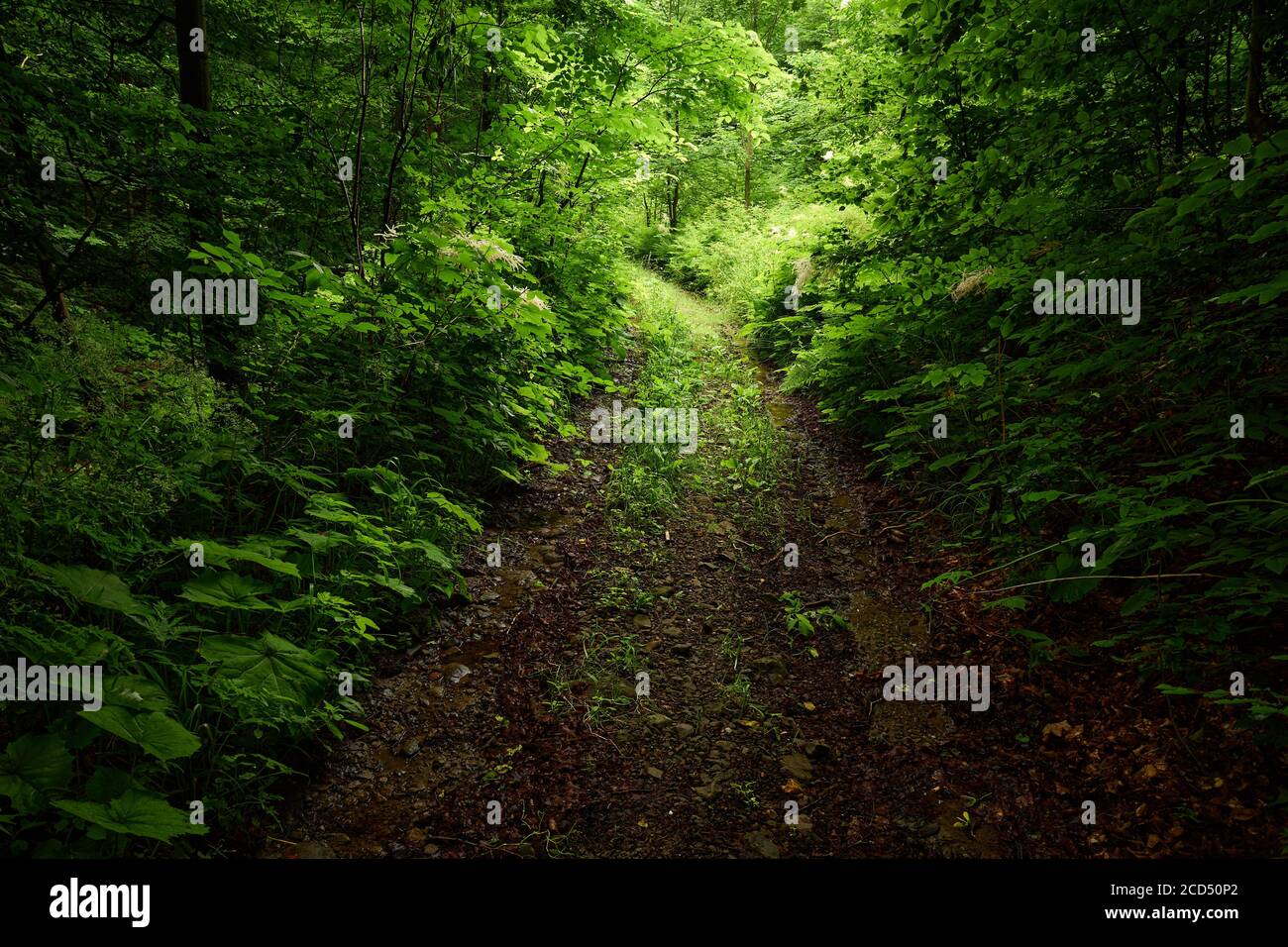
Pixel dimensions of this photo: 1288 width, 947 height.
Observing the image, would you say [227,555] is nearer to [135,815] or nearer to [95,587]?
[95,587]

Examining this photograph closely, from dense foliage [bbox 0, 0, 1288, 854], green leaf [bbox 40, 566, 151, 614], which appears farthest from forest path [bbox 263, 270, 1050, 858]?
green leaf [bbox 40, 566, 151, 614]

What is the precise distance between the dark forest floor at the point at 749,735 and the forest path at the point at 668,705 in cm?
1

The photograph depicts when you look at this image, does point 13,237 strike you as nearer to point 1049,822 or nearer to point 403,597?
point 403,597

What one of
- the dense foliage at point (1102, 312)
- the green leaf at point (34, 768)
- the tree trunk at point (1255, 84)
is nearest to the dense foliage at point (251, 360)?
the green leaf at point (34, 768)

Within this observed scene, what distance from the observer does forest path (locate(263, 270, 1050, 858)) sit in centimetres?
326

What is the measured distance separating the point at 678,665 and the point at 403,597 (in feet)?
7.37

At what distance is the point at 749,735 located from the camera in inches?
157

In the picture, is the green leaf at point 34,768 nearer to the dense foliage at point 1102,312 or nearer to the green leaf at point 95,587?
the green leaf at point 95,587

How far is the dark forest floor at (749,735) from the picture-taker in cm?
311

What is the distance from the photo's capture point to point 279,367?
468 cm

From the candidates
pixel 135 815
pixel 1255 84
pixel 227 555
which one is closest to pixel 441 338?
pixel 227 555

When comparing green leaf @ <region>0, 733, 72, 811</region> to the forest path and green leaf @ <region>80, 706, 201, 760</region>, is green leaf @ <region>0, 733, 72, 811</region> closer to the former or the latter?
green leaf @ <region>80, 706, 201, 760</region>

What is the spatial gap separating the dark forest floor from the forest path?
0.6 inches
